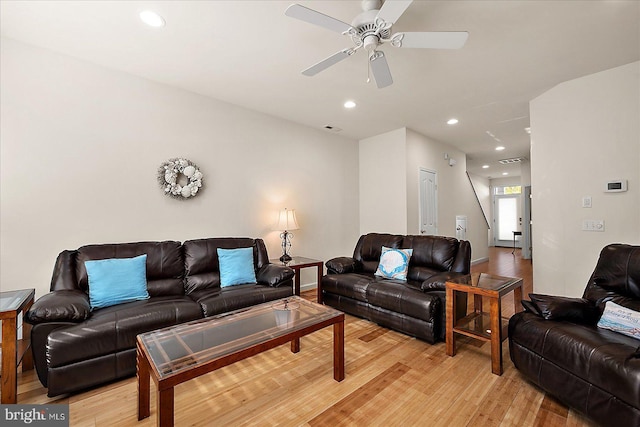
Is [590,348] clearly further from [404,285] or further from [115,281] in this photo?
[115,281]

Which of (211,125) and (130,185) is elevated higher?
(211,125)

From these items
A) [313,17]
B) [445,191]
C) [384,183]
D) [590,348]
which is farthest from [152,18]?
[445,191]

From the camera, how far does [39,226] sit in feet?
8.24

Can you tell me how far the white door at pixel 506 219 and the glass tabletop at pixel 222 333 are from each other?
1056 centimetres

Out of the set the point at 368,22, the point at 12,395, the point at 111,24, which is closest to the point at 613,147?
the point at 368,22

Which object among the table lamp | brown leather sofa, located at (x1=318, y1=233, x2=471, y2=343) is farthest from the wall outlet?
the table lamp

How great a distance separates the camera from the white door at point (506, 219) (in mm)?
10041

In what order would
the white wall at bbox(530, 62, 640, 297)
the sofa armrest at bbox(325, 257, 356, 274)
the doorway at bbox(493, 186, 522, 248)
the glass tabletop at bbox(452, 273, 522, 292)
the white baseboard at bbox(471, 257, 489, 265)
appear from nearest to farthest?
the glass tabletop at bbox(452, 273, 522, 292), the white wall at bbox(530, 62, 640, 297), the sofa armrest at bbox(325, 257, 356, 274), the white baseboard at bbox(471, 257, 489, 265), the doorway at bbox(493, 186, 522, 248)

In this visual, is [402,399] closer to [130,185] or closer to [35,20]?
[130,185]

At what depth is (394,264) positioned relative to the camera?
10.6 feet

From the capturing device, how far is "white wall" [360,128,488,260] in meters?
4.76

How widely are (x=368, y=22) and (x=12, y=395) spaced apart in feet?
10.6

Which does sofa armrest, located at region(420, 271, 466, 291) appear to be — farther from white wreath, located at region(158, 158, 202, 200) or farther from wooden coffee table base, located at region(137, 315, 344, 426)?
white wreath, located at region(158, 158, 202, 200)

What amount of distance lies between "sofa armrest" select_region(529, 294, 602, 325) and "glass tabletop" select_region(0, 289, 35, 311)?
11.4 feet
